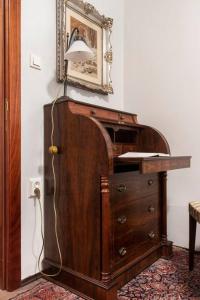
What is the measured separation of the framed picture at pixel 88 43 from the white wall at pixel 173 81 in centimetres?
30

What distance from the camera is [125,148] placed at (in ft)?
6.18

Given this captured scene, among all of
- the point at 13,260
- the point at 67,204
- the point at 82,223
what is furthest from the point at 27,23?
the point at 13,260

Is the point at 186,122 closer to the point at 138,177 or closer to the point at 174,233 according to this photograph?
the point at 138,177

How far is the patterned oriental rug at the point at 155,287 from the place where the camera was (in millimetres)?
1312

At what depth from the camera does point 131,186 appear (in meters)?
1.49

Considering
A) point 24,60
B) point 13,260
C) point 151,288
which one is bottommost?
point 151,288

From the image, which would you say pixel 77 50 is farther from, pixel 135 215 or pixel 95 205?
pixel 135 215

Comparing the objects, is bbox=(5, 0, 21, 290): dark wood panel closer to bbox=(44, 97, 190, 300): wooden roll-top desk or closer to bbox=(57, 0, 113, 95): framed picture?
bbox=(44, 97, 190, 300): wooden roll-top desk

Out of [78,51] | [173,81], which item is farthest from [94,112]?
[173,81]

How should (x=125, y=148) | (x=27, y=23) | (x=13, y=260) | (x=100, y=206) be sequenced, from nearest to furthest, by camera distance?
(x=100, y=206) → (x=13, y=260) → (x=27, y=23) → (x=125, y=148)

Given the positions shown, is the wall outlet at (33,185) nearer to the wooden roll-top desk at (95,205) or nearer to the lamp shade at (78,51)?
the wooden roll-top desk at (95,205)

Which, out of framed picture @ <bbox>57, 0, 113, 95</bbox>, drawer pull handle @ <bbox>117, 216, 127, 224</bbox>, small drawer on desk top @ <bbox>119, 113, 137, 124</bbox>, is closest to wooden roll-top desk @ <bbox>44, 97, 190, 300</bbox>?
drawer pull handle @ <bbox>117, 216, 127, 224</bbox>

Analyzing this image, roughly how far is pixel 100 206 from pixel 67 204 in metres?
0.25

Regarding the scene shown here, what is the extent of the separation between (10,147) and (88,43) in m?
1.07
